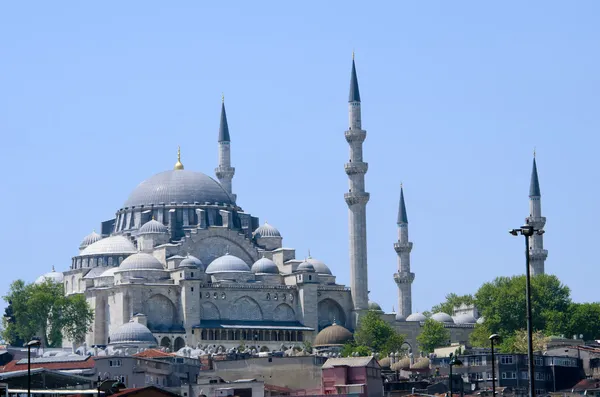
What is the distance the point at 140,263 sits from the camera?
111125 mm

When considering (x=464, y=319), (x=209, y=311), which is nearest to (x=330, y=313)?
(x=209, y=311)

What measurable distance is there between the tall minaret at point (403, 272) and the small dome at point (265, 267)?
9.56 m

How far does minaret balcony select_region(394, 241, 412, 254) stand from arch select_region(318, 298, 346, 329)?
959 cm

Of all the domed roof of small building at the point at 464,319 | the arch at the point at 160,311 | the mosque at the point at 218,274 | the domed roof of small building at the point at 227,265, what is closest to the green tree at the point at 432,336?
the mosque at the point at 218,274

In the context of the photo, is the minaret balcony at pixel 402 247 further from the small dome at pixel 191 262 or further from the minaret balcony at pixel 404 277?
the small dome at pixel 191 262

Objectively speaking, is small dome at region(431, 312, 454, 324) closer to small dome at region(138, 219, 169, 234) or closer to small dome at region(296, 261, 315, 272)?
small dome at region(296, 261, 315, 272)

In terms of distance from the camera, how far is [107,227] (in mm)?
126688

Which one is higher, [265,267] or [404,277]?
[265,267]

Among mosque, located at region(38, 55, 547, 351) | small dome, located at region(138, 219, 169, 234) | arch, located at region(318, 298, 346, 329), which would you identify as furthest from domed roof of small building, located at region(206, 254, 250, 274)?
arch, located at region(318, 298, 346, 329)

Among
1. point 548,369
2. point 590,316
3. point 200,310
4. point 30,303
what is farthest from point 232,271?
point 548,369

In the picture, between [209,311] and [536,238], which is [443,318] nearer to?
[536,238]

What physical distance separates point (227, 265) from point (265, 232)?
11541mm

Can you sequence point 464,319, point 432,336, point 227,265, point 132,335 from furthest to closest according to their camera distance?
point 464,319, point 432,336, point 227,265, point 132,335

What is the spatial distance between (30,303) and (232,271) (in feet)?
41.1
